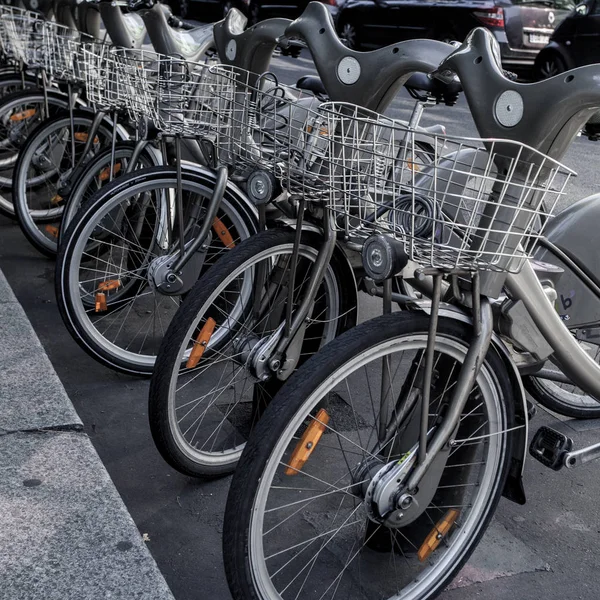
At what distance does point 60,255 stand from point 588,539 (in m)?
2.19

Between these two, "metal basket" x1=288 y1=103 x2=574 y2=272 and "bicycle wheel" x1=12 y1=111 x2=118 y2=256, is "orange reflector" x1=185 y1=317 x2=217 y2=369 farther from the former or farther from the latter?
"bicycle wheel" x1=12 y1=111 x2=118 y2=256

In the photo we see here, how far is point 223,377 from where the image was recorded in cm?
373

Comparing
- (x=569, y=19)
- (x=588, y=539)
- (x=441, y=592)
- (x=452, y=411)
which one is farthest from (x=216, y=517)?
(x=569, y=19)

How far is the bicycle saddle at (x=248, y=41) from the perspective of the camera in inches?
131

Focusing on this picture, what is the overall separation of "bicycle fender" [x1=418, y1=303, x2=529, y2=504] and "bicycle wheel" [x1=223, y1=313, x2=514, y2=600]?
0.03 m

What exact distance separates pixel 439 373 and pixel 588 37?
32.7 feet

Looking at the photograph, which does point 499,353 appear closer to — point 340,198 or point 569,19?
point 340,198

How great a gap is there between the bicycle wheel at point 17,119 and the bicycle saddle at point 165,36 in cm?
115

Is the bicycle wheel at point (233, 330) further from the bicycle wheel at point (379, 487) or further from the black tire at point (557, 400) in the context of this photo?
the black tire at point (557, 400)

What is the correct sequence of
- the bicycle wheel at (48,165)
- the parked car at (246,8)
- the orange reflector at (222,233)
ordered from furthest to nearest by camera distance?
1. the parked car at (246,8)
2. the bicycle wheel at (48,165)
3. the orange reflector at (222,233)

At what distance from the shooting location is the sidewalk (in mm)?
2158

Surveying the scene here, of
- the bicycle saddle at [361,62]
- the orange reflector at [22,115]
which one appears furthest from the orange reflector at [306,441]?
the orange reflector at [22,115]

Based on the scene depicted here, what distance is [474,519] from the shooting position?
2459 millimetres

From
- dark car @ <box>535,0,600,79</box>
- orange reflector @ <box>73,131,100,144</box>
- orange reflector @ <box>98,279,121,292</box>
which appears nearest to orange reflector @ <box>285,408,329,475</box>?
orange reflector @ <box>98,279,121,292</box>
